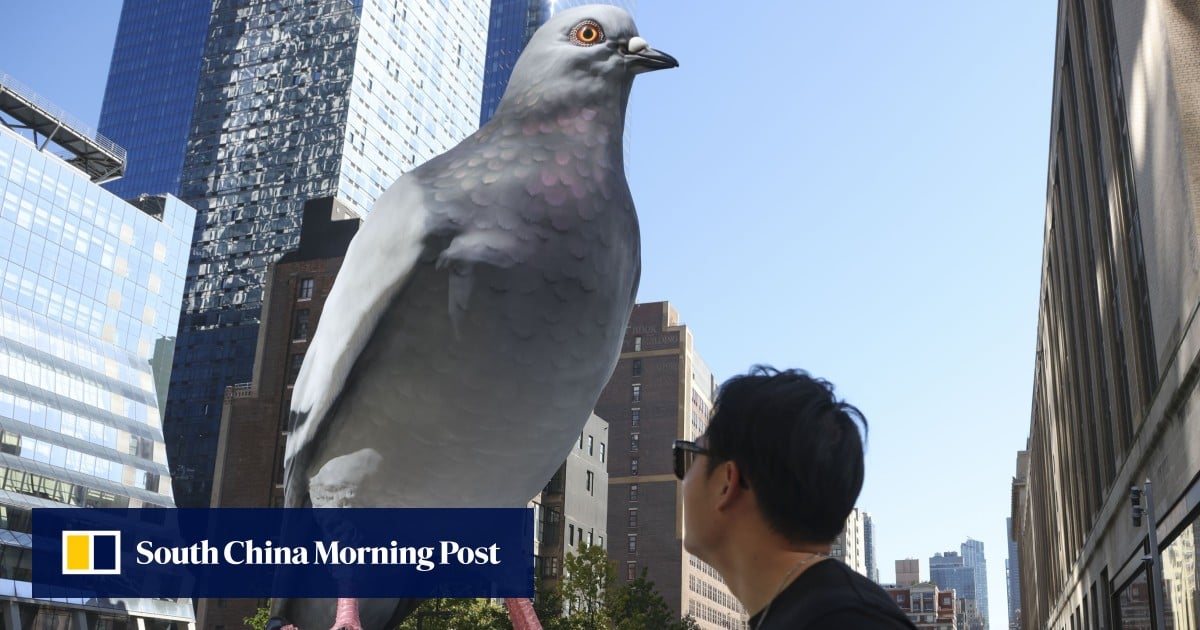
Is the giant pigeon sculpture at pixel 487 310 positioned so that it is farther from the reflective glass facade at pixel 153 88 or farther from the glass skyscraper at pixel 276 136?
the reflective glass facade at pixel 153 88

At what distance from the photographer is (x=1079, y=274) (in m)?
28.9

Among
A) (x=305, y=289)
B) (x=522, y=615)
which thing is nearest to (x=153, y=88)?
(x=305, y=289)

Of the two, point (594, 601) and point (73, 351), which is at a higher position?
point (73, 351)

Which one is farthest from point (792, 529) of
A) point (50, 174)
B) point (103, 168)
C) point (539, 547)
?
point (103, 168)

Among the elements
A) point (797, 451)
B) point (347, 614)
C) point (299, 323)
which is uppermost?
point (299, 323)

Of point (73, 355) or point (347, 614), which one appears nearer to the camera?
point (347, 614)

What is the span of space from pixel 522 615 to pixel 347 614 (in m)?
0.57

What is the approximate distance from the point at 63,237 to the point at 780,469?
7396cm

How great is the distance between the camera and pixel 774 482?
1.83 metres

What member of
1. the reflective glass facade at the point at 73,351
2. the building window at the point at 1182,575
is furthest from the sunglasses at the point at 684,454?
the reflective glass facade at the point at 73,351

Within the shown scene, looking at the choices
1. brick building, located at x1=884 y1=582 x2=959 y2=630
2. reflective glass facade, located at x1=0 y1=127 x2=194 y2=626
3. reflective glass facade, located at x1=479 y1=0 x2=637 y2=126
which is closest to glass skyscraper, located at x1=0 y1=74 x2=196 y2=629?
reflective glass facade, located at x1=0 y1=127 x2=194 y2=626

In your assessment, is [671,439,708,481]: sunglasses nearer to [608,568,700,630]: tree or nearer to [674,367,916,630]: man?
[674,367,916,630]: man

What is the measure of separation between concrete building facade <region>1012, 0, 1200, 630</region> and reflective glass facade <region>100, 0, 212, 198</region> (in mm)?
115438

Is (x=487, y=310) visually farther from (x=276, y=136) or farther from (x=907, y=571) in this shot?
(x=907, y=571)
